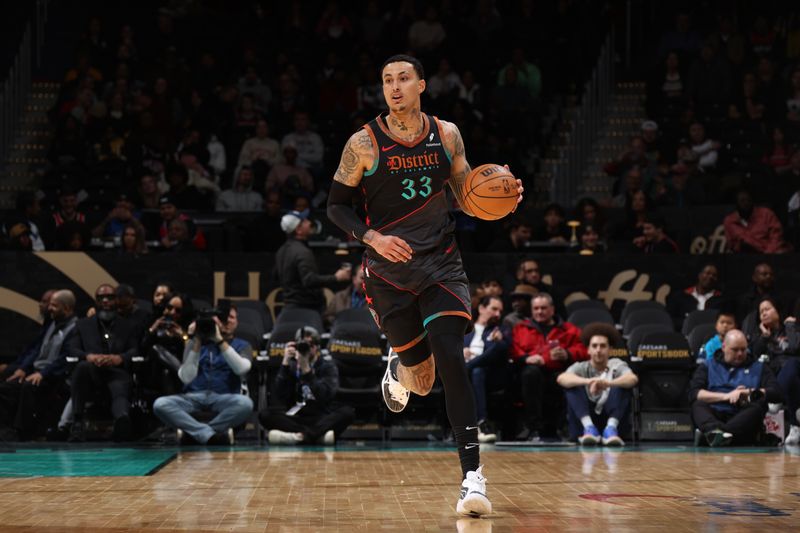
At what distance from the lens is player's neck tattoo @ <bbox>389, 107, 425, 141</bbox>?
23.2ft

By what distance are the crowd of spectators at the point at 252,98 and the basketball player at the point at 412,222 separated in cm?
843

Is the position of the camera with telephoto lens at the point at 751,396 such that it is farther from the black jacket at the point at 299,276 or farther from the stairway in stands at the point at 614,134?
the stairway in stands at the point at 614,134

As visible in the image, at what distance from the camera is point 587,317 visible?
46.1ft

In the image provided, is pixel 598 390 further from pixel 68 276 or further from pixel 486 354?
pixel 68 276

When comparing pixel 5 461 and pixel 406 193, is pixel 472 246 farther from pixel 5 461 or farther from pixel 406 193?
pixel 406 193

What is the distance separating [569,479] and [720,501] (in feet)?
4.95

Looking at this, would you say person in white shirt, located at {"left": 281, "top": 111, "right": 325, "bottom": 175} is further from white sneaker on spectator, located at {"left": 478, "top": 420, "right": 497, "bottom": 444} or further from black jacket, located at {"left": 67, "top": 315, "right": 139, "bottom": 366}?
white sneaker on spectator, located at {"left": 478, "top": 420, "right": 497, "bottom": 444}

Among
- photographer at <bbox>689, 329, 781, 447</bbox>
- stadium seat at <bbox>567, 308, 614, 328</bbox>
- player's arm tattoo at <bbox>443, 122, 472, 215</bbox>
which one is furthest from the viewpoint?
stadium seat at <bbox>567, 308, 614, 328</bbox>

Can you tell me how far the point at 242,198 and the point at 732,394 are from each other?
7.57 m

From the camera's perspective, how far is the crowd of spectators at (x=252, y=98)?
56.5 feet

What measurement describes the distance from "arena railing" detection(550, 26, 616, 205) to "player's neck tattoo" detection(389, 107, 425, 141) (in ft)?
37.8

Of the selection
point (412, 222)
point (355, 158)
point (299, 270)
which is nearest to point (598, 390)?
point (299, 270)

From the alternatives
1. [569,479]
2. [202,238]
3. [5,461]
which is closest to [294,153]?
[202,238]

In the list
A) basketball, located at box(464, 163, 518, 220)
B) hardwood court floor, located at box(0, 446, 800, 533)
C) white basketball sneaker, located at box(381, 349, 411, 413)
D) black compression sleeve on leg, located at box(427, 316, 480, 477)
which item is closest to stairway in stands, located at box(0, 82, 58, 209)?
hardwood court floor, located at box(0, 446, 800, 533)
